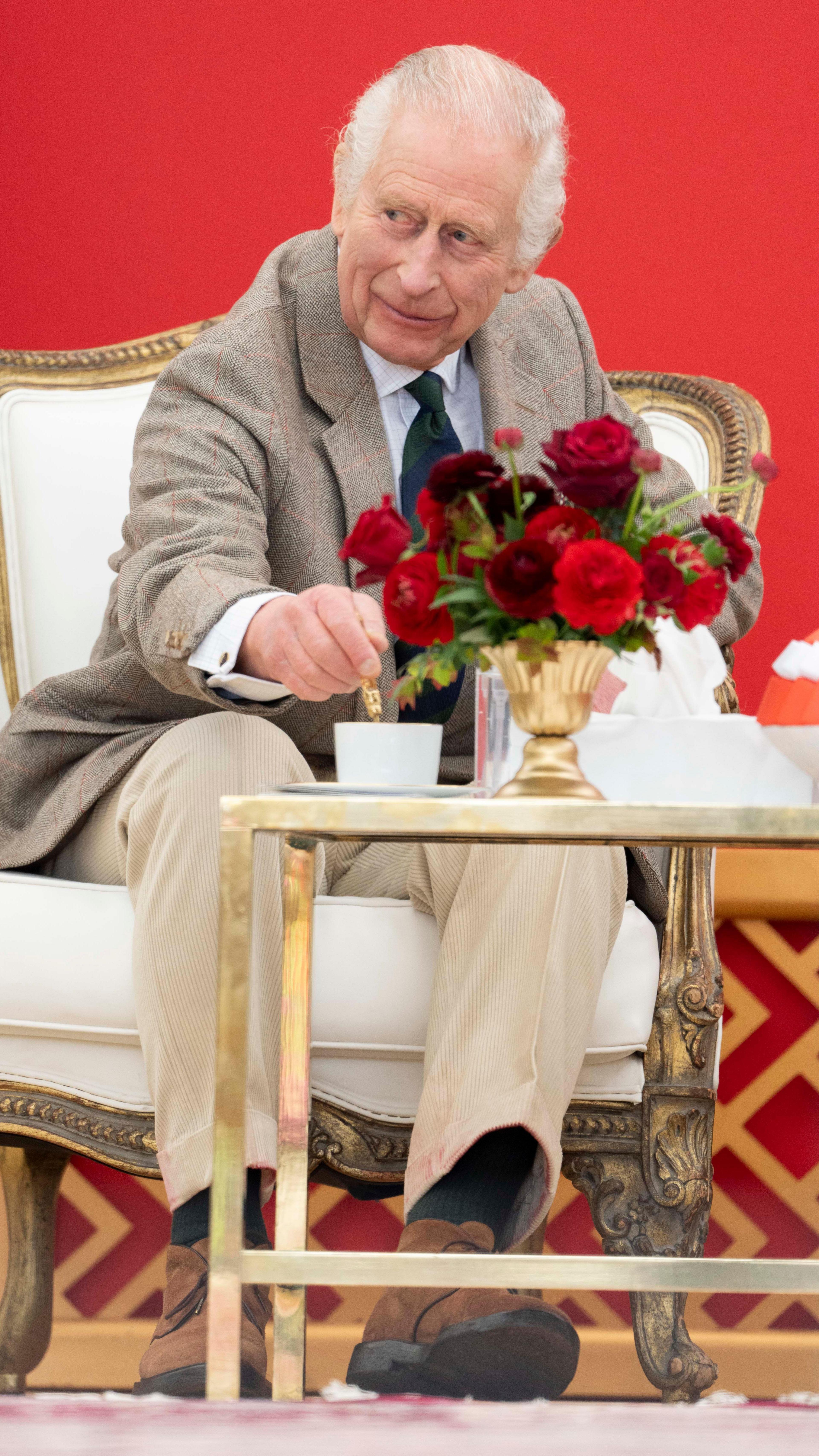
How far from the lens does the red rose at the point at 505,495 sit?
810 millimetres

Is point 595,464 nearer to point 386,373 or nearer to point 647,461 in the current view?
point 647,461

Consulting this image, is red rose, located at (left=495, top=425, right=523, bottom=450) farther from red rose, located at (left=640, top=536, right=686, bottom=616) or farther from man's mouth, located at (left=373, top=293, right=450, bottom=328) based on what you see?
man's mouth, located at (left=373, top=293, right=450, bottom=328)

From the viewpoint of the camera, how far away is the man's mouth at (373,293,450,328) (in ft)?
4.32

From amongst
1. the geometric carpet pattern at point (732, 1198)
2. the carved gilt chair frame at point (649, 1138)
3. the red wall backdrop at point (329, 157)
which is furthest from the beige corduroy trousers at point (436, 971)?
the red wall backdrop at point (329, 157)

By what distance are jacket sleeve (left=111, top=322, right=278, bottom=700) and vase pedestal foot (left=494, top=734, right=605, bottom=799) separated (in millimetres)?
289

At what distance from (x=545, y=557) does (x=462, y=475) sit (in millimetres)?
81

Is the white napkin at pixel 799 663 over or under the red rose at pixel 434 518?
under

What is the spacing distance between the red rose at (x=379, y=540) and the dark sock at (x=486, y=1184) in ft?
1.36

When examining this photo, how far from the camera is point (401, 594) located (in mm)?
812

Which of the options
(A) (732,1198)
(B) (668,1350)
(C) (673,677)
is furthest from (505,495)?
(A) (732,1198)

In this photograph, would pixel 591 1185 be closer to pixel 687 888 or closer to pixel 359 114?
pixel 687 888

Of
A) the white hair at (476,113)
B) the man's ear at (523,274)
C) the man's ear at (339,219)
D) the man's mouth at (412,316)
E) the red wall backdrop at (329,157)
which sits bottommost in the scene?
the man's mouth at (412,316)

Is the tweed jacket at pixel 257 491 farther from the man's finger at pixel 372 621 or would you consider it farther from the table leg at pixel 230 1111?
the table leg at pixel 230 1111

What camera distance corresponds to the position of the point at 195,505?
1.20 m
